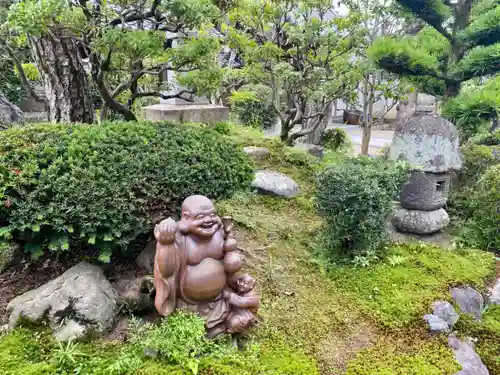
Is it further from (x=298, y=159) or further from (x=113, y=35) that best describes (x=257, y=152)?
(x=113, y=35)

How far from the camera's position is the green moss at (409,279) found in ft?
11.5

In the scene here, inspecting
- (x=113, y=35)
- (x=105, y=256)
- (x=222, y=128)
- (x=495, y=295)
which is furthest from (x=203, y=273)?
(x=222, y=128)

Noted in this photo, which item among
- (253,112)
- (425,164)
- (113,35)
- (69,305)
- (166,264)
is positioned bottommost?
(69,305)

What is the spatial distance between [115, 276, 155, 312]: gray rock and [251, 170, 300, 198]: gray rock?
90.2 inches

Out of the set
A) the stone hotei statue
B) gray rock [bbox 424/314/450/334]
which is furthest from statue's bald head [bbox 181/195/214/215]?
gray rock [bbox 424/314/450/334]

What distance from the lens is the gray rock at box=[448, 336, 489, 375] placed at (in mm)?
2984

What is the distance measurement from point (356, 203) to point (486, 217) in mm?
2127

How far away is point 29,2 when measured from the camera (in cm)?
324

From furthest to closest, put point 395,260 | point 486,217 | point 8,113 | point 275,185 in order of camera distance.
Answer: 1. point 8,113
2. point 275,185
3. point 486,217
4. point 395,260

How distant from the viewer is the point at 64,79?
5023mm

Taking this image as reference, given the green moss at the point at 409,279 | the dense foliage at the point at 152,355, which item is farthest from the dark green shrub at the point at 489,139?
the dense foliage at the point at 152,355

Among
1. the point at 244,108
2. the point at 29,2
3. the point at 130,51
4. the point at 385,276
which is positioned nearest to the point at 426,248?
the point at 385,276

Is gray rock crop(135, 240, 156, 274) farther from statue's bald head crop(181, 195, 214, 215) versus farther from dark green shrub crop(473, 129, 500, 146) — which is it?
dark green shrub crop(473, 129, 500, 146)

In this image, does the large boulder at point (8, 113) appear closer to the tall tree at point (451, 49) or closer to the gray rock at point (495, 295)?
the tall tree at point (451, 49)
